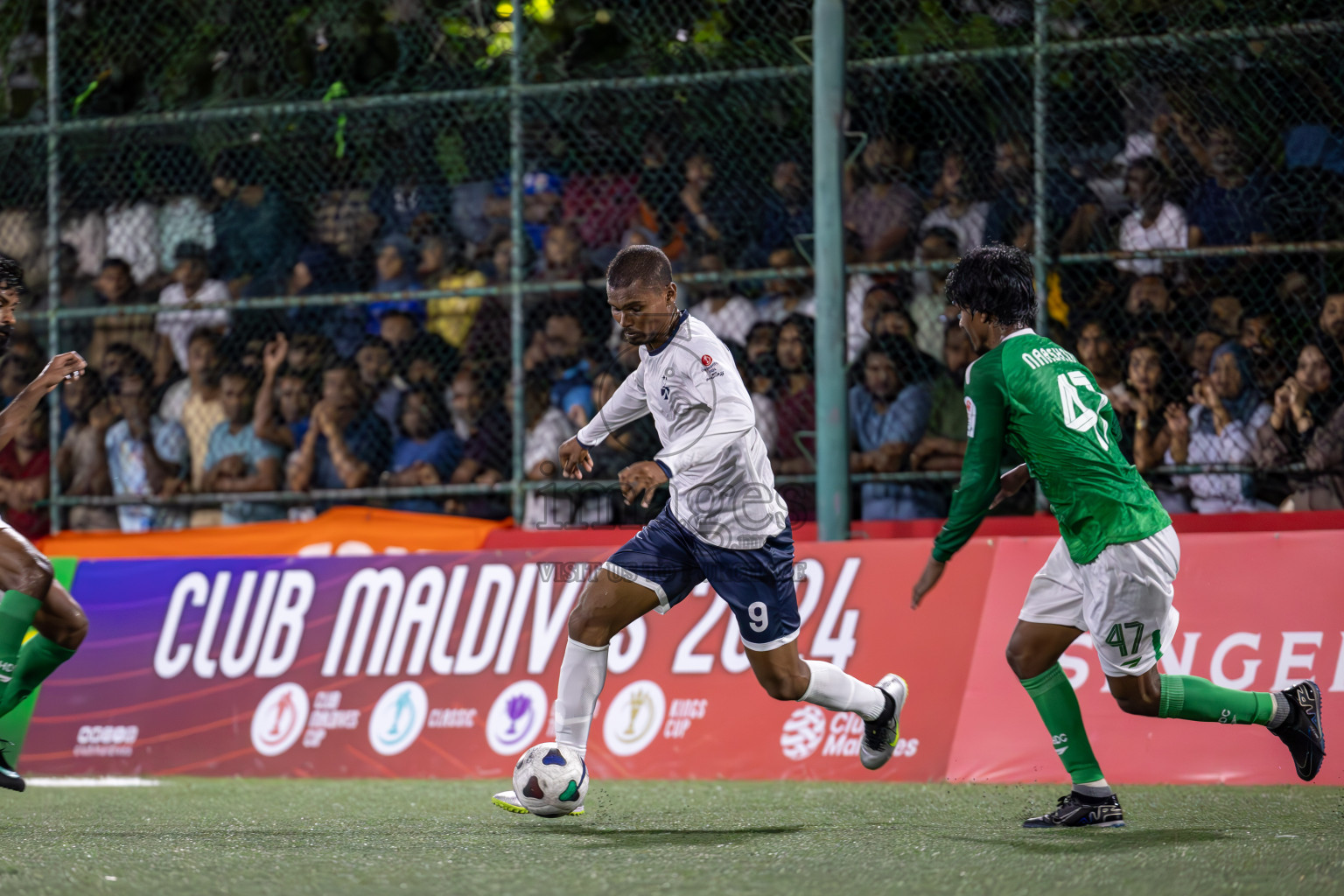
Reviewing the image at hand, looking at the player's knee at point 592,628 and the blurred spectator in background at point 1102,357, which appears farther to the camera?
the blurred spectator in background at point 1102,357

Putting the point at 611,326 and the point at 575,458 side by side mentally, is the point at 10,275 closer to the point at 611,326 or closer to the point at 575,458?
the point at 575,458

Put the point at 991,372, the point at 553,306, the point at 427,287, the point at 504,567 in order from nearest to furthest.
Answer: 1. the point at 991,372
2. the point at 504,567
3. the point at 553,306
4. the point at 427,287

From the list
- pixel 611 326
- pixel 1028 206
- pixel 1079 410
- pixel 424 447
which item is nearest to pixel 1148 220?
pixel 1028 206

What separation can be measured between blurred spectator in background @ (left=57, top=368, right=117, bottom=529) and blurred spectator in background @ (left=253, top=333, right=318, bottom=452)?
3.41ft

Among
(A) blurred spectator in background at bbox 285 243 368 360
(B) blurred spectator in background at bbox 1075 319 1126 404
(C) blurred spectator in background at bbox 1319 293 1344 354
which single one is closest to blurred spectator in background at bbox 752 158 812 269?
(B) blurred spectator in background at bbox 1075 319 1126 404

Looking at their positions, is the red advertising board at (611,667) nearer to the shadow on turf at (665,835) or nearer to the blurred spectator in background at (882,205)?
the blurred spectator in background at (882,205)

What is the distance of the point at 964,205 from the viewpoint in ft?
29.4

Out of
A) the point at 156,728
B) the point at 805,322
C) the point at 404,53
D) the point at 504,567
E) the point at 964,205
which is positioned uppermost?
the point at 404,53

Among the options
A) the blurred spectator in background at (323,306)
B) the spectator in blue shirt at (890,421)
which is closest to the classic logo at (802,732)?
the spectator in blue shirt at (890,421)

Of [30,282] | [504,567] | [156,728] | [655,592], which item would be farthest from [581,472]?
[30,282]

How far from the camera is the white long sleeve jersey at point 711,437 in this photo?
559cm

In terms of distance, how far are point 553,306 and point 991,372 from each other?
4.74 meters

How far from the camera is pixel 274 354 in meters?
10.3

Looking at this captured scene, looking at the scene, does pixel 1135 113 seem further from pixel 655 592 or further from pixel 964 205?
pixel 655 592
